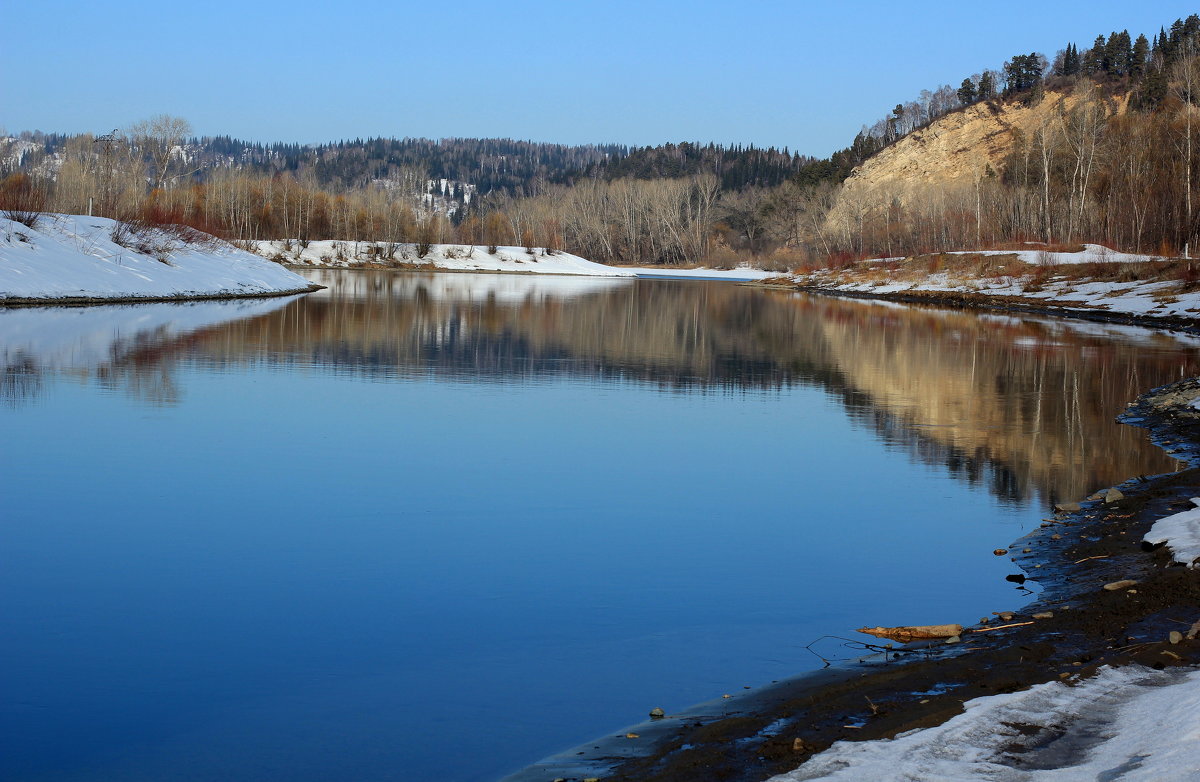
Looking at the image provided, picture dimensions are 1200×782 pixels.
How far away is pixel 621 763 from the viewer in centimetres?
446

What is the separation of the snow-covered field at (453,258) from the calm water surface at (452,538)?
72.5 m

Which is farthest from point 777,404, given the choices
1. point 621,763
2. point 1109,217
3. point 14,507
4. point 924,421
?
point 1109,217

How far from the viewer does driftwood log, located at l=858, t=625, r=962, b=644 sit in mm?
6176

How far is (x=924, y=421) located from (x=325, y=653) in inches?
430

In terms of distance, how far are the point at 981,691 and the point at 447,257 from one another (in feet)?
311

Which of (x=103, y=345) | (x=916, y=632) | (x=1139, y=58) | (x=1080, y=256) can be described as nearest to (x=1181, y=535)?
(x=916, y=632)

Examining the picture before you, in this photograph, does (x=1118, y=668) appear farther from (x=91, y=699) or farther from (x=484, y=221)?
(x=484, y=221)

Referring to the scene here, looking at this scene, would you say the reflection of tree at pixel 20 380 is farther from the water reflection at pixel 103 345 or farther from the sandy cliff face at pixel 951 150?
the sandy cliff face at pixel 951 150

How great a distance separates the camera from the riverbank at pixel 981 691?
4297 millimetres

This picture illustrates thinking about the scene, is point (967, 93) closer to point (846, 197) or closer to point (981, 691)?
point (846, 197)

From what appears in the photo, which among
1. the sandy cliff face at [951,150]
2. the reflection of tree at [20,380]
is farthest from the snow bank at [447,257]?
the reflection of tree at [20,380]

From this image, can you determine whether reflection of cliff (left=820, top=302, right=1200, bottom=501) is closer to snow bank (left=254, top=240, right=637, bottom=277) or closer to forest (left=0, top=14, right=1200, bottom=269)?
forest (left=0, top=14, right=1200, bottom=269)

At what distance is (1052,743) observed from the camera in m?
4.29

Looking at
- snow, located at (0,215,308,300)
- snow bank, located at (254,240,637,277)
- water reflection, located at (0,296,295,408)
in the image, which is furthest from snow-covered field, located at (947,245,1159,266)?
snow bank, located at (254,240,637,277)
